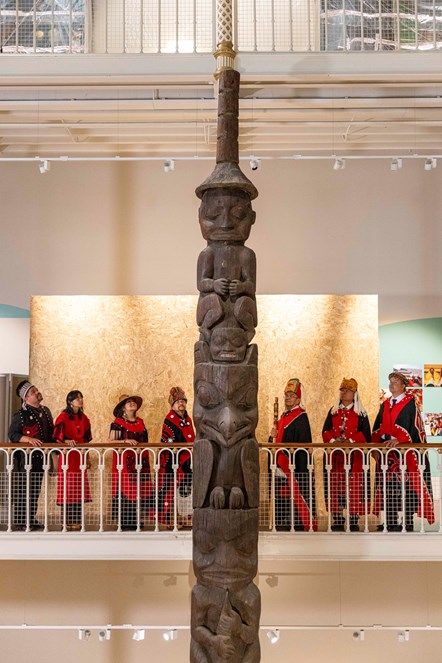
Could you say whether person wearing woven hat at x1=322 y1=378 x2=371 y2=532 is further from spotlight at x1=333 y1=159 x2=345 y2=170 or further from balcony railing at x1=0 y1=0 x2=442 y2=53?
balcony railing at x1=0 y1=0 x2=442 y2=53

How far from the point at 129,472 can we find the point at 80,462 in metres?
0.62

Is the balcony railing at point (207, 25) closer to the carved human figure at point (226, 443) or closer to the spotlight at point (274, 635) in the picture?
the carved human figure at point (226, 443)

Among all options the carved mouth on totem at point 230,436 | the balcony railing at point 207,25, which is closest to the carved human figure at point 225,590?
the carved mouth on totem at point 230,436

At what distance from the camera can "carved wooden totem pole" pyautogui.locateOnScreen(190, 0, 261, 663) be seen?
621 centimetres

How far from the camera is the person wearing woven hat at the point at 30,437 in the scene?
8.69 metres

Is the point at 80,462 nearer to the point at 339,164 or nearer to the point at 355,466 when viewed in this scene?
the point at 355,466

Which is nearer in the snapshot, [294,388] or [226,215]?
[226,215]

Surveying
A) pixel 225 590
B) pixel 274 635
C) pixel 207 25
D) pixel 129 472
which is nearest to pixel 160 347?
pixel 129 472

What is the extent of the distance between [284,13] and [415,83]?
2.32m

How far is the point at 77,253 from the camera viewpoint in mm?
10992

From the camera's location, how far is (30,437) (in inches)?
340

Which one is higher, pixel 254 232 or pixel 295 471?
pixel 254 232

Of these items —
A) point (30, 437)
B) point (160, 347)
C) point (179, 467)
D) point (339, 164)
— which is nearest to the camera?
point (339, 164)

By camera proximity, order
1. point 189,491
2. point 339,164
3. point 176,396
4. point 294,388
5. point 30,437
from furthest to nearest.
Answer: point 176,396 < point 294,388 < point 189,491 < point 30,437 < point 339,164
